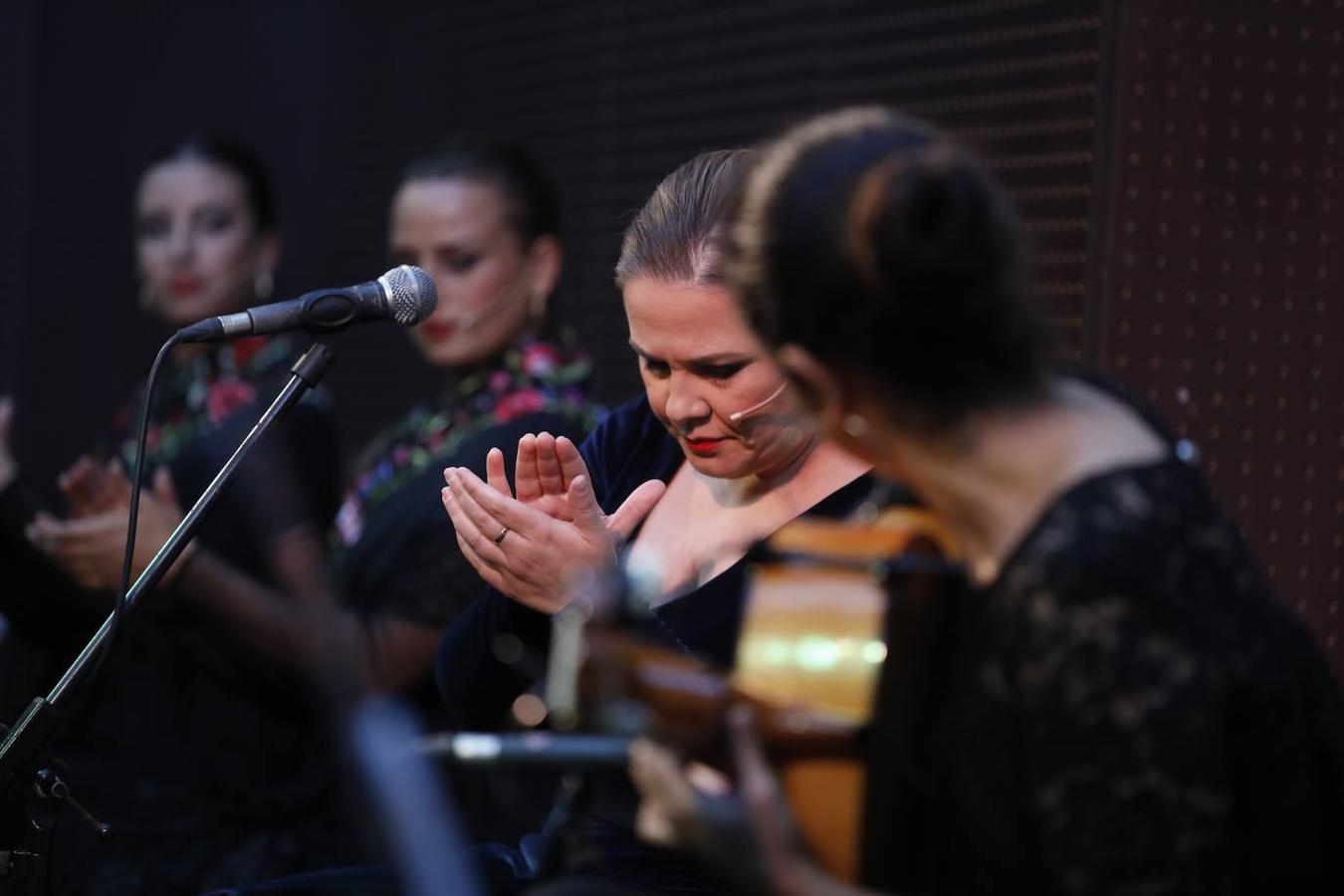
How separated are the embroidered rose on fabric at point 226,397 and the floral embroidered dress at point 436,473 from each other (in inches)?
20.7

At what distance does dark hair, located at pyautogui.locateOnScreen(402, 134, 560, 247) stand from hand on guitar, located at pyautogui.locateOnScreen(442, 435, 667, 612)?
1.45 m

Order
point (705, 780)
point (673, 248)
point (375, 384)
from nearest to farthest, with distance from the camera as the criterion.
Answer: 1. point (705, 780)
2. point (673, 248)
3. point (375, 384)

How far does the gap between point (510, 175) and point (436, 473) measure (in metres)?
0.69

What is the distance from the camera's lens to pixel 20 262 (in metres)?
5.68

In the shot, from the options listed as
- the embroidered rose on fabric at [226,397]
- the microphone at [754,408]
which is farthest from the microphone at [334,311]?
the embroidered rose on fabric at [226,397]

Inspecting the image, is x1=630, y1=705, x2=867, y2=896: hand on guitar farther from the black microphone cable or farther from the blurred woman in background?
the blurred woman in background

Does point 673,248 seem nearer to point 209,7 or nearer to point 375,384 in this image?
point 375,384

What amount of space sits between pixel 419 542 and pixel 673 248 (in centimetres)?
114

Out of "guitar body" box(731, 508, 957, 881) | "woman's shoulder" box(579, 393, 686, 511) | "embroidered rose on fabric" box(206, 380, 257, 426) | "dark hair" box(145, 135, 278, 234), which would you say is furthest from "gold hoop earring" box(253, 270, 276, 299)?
"guitar body" box(731, 508, 957, 881)

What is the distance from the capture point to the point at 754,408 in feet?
7.44

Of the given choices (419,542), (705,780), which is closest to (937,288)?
(705,780)

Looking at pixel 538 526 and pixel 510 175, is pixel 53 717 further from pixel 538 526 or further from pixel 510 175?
pixel 510 175

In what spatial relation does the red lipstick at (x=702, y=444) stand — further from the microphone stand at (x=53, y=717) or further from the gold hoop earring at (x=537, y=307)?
the gold hoop earring at (x=537, y=307)

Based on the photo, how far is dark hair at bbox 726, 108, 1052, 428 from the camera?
142cm
